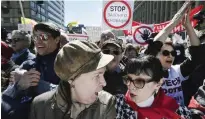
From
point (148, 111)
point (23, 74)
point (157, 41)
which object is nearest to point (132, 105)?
point (148, 111)

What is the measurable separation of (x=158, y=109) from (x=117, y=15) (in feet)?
14.1

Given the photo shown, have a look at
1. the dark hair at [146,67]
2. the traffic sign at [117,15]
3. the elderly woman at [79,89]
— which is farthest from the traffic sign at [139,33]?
the elderly woman at [79,89]

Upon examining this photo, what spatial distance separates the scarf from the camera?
6.51 ft

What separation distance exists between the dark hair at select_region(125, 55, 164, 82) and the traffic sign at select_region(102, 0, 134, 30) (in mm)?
4045

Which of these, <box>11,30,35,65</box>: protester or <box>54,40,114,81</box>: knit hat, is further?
<box>11,30,35,65</box>: protester

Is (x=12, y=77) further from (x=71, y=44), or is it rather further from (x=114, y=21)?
(x=114, y=21)

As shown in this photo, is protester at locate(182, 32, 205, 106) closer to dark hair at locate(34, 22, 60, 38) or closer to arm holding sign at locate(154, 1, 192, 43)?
arm holding sign at locate(154, 1, 192, 43)

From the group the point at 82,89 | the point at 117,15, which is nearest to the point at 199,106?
the point at 82,89

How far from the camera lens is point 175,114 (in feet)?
6.55

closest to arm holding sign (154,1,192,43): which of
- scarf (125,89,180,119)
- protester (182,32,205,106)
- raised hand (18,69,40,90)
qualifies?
protester (182,32,205,106)

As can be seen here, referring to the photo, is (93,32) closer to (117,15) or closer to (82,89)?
(117,15)

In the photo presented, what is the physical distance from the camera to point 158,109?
2.02m

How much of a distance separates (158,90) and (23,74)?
40.0 inches

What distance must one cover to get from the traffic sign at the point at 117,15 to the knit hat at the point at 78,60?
4.34 meters
